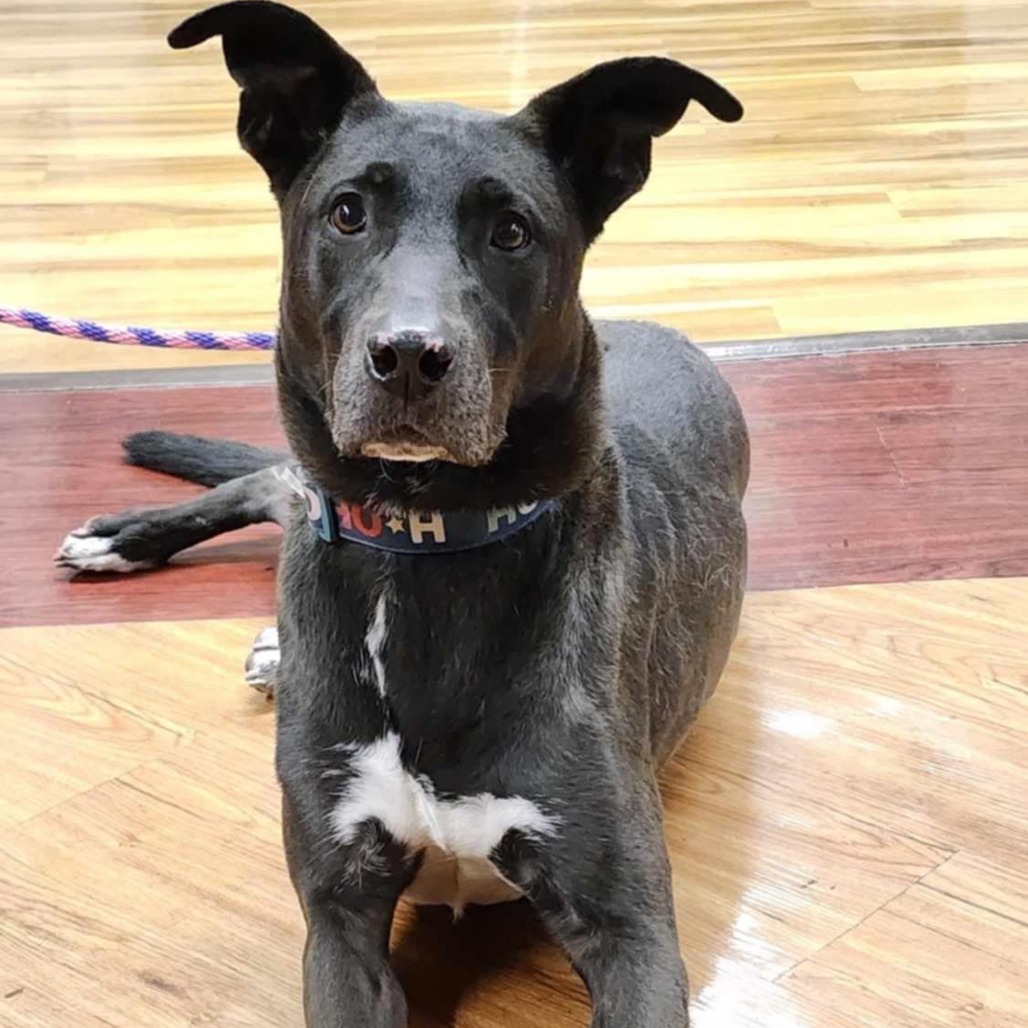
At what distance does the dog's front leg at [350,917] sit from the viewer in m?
1.72

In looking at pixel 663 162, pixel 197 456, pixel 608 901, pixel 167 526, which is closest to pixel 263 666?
pixel 167 526

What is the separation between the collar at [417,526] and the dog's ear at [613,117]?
0.34 metres

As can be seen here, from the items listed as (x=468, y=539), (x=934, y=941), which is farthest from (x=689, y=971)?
(x=468, y=539)

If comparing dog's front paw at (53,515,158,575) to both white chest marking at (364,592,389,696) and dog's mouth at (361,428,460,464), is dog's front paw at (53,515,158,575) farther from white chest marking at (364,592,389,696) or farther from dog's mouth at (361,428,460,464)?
dog's mouth at (361,428,460,464)

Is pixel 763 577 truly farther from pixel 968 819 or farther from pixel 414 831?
Result: pixel 414 831

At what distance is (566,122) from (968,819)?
3.44 ft

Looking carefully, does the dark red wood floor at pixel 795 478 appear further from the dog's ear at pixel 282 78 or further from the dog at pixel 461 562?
the dog's ear at pixel 282 78

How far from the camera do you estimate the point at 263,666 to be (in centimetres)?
239

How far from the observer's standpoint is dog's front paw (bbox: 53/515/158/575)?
273 centimetres

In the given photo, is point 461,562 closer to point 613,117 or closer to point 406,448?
point 406,448

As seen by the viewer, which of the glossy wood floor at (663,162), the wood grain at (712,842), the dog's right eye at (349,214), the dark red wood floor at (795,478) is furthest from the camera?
the glossy wood floor at (663,162)

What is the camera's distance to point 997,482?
2914mm

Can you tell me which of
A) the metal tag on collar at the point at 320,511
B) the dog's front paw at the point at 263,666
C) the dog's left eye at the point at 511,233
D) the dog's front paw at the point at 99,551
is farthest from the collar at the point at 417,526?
the dog's front paw at the point at 99,551

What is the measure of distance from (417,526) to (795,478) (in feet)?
4.46
